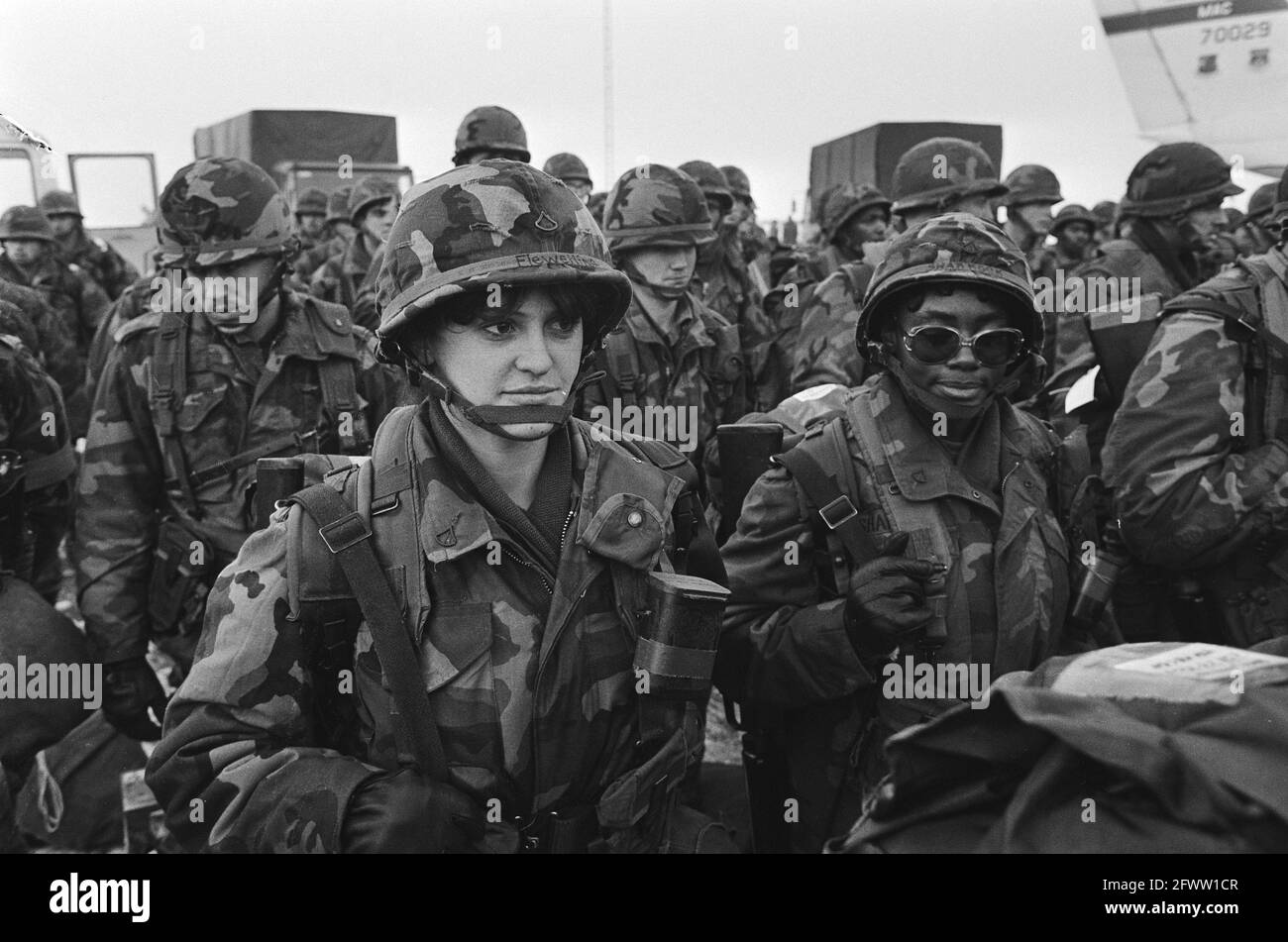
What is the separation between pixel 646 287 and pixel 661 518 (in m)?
3.63

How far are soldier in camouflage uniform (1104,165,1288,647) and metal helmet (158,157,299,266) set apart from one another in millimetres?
3139

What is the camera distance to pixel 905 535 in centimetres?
273

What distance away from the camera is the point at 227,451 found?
4426 mm

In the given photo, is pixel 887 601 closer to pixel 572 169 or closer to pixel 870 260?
pixel 870 260

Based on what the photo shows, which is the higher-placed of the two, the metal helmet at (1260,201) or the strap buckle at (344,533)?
the metal helmet at (1260,201)

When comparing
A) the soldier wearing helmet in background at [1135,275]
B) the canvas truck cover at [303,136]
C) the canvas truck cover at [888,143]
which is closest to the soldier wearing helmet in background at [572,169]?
Answer: the canvas truck cover at [888,143]

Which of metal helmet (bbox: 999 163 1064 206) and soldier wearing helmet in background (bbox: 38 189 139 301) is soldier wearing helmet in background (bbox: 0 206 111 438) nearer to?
soldier wearing helmet in background (bbox: 38 189 139 301)

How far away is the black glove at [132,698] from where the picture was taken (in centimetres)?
406

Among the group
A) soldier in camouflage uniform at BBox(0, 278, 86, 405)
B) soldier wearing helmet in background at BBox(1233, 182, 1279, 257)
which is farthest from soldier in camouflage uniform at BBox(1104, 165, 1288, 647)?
soldier wearing helmet in background at BBox(1233, 182, 1279, 257)

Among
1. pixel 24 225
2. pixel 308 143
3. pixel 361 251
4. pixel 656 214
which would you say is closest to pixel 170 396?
pixel 656 214

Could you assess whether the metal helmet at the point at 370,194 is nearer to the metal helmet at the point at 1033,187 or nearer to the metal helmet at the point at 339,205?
the metal helmet at the point at 339,205

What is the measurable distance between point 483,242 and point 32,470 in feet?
8.46

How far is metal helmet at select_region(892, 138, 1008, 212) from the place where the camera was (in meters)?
6.66

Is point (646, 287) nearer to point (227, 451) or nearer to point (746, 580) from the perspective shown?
point (227, 451)
